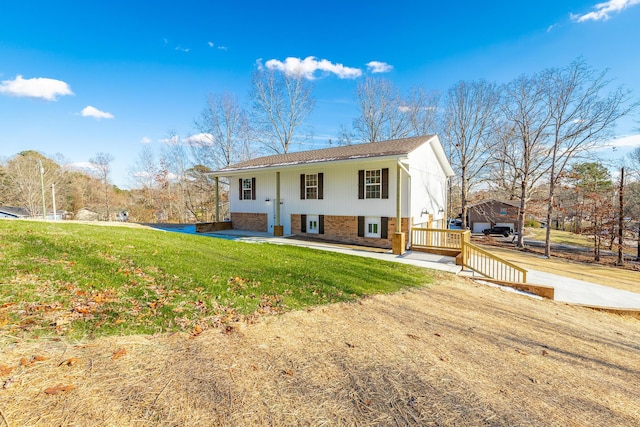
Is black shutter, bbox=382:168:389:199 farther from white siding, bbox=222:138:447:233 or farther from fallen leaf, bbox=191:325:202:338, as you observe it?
fallen leaf, bbox=191:325:202:338

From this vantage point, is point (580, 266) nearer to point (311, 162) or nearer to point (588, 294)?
point (588, 294)

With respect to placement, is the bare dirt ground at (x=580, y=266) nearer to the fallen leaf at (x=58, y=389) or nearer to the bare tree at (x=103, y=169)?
the fallen leaf at (x=58, y=389)

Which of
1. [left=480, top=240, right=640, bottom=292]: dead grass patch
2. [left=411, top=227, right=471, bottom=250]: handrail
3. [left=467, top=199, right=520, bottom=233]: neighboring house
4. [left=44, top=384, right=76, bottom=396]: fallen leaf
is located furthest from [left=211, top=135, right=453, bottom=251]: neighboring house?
[left=467, top=199, right=520, bottom=233]: neighboring house

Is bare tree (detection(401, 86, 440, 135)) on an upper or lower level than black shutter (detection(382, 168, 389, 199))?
upper

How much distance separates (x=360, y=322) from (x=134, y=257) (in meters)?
4.99

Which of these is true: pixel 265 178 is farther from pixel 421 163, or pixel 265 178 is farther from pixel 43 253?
pixel 43 253

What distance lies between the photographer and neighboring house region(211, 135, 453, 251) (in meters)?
12.6

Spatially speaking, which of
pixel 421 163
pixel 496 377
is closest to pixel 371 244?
pixel 421 163

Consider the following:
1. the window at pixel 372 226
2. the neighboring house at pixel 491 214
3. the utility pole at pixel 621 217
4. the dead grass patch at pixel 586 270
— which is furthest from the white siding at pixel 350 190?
the neighboring house at pixel 491 214

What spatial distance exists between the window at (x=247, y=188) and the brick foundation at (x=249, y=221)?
1.08 metres

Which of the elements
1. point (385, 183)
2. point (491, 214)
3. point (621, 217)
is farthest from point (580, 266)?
point (491, 214)

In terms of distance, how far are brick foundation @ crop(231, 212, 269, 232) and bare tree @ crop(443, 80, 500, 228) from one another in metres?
16.8

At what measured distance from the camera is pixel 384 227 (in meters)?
12.9

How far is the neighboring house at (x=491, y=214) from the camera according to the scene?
32156mm
